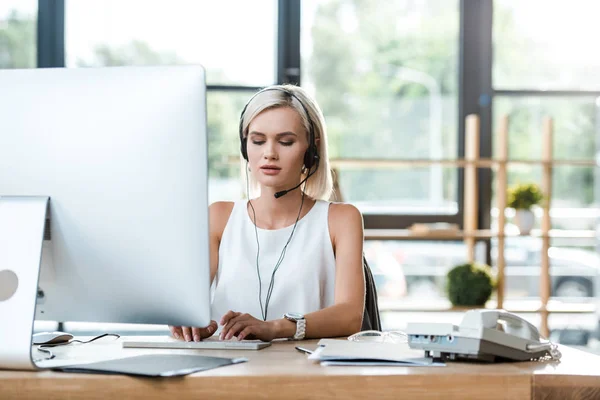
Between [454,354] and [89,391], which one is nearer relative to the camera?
[89,391]

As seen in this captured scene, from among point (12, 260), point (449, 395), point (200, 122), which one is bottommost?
point (449, 395)

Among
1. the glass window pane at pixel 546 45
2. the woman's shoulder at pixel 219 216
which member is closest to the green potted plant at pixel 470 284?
the glass window pane at pixel 546 45

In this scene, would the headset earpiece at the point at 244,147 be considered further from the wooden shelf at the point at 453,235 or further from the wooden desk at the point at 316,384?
the wooden shelf at the point at 453,235

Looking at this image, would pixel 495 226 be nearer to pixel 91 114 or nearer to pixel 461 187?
pixel 461 187

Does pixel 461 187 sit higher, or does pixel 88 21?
pixel 88 21

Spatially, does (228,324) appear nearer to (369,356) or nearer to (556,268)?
(369,356)

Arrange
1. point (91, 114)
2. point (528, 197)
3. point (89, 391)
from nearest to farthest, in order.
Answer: point (89, 391)
point (91, 114)
point (528, 197)

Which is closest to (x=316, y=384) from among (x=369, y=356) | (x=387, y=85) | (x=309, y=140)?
(x=369, y=356)

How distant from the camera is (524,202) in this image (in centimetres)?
401

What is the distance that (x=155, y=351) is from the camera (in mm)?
1383

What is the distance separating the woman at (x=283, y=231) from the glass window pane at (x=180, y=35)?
224cm

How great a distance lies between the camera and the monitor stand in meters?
1.19

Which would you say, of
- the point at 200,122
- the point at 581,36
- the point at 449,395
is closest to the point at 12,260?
the point at 200,122

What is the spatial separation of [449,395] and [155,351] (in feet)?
1.68
